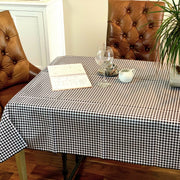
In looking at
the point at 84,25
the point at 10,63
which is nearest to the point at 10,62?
the point at 10,63

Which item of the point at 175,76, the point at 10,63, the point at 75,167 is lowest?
the point at 75,167

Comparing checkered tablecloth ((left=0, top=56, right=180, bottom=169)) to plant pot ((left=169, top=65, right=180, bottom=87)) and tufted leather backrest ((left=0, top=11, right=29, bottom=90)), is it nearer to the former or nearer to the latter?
plant pot ((left=169, top=65, right=180, bottom=87))

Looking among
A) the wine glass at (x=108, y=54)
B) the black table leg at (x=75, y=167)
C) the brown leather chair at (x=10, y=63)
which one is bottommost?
the black table leg at (x=75, y=167)

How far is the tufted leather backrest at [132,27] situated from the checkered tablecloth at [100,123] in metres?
0.79

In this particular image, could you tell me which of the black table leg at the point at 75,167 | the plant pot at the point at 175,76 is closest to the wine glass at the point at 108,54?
the plant pot at the point at 175,76

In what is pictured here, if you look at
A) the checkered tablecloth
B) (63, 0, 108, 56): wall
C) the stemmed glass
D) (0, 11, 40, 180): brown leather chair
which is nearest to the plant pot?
the checkered tablecloth

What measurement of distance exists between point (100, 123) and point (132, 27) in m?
1.16

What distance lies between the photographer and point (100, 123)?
1.45 metres

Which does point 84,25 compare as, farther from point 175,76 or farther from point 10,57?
point 175,76

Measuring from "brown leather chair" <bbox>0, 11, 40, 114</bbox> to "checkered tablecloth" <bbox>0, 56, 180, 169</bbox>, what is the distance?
745mm

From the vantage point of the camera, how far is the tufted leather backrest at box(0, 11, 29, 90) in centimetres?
233

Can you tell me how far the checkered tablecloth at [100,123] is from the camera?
1.42 meters

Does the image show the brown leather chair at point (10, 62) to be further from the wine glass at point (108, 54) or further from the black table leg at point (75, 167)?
the wine glass at point (108, 54)

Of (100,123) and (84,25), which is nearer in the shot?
(100,123)
